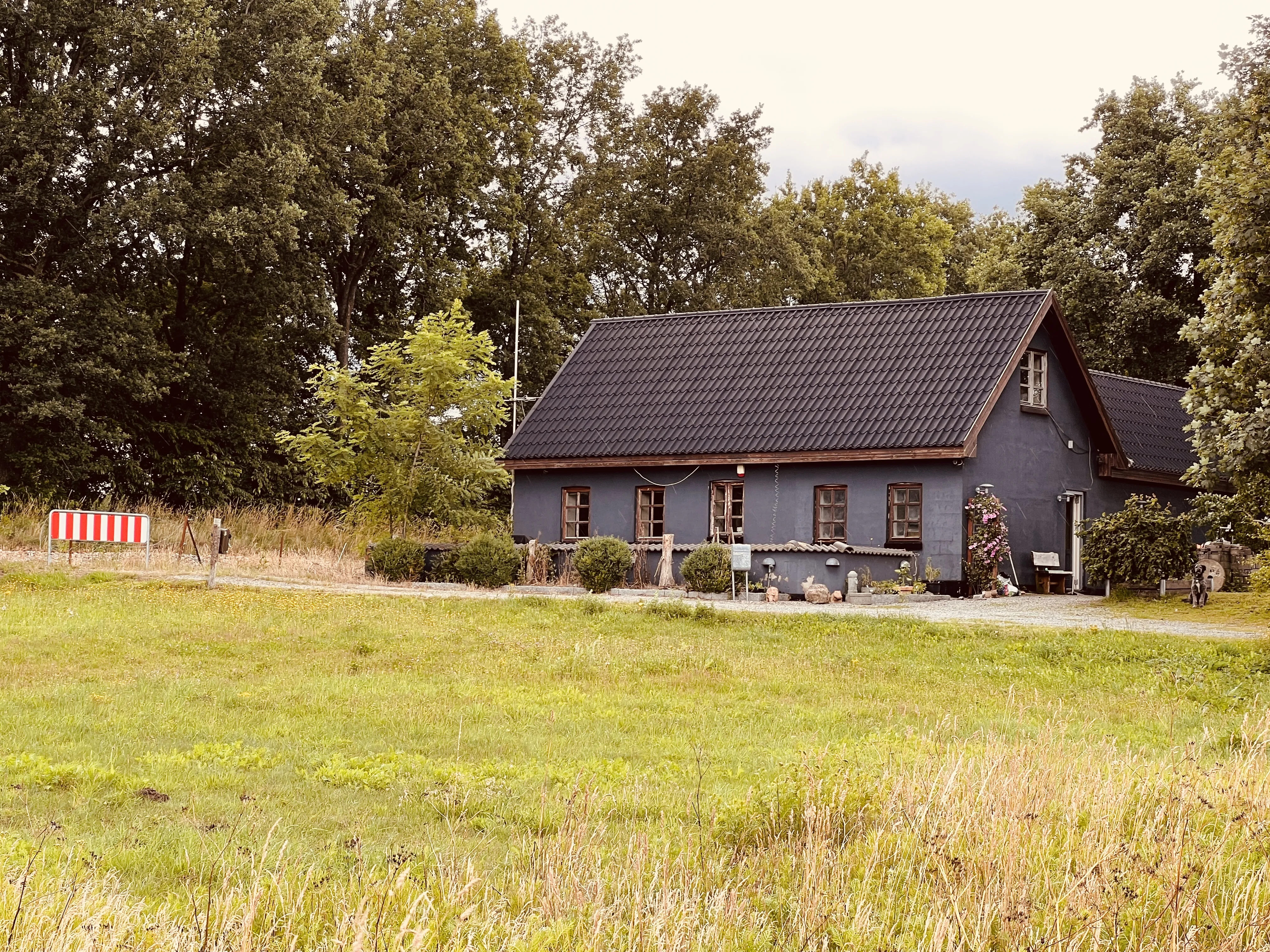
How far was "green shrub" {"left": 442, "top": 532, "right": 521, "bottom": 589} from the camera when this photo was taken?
25.4 metres

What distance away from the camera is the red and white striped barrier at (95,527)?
77.6 ft

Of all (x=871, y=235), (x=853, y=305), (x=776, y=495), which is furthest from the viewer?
(x=871, y=235)

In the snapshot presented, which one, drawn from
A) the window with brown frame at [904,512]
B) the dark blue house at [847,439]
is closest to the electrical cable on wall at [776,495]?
the dark blue house at [847,439]

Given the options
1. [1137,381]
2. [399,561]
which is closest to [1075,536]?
[1137,381]

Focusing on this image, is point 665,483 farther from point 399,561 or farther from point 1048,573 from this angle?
point 1048,573

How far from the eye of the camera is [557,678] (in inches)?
547

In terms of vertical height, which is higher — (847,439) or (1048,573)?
(847,439)

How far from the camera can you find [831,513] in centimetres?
2880

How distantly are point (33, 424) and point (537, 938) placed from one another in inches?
1262

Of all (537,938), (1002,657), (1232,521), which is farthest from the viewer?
(1232,521)

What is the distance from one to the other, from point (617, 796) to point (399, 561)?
1839 centimetres

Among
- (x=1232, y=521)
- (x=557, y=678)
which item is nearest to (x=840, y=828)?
(x=557, y=678)

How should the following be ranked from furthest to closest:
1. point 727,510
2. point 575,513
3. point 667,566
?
point 575,513 → point 727,510 → point 667,566

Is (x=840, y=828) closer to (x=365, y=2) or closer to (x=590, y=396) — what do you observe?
(x=590, y=396)
